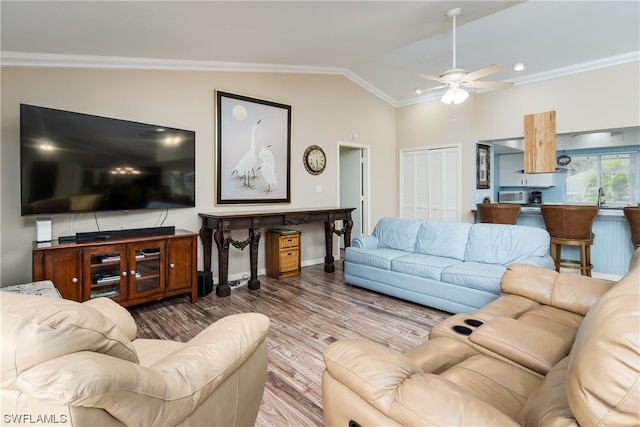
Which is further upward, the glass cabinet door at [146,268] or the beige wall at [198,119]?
the beige wall at [198,119]

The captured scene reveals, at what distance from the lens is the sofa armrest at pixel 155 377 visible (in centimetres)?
71

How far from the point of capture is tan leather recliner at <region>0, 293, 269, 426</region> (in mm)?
713

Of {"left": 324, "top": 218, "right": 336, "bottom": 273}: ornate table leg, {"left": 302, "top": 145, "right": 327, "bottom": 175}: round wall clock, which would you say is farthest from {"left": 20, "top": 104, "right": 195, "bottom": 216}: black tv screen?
{"left": 324, "top": 218, "right": 336, "bottom": 273}: ornate table leg

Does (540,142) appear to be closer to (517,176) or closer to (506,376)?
(517,176)

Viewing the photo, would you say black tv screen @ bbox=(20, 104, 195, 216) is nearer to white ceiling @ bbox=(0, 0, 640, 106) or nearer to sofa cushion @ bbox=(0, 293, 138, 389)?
white ceiling @ bbox=(0, 0, 640, 106)

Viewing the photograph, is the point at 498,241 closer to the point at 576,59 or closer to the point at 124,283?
the point at 576,59

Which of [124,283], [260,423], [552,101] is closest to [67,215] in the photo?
[124,283]

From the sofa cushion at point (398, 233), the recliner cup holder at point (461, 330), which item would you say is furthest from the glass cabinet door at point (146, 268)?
the recliner cup holder at point (461, 330)

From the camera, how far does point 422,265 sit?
3361 mm

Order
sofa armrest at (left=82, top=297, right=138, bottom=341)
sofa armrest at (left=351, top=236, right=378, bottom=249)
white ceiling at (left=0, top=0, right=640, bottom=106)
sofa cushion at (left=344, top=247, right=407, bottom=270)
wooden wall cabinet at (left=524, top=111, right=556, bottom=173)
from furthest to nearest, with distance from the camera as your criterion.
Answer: wooden wall cabinet at (left=524, top=111, right=556, bottom=173) → sofa armrest at (left=351, top=236, right=378, bottom=249) → sofa cushion at (left=344, top=247, right=407, bottom=270) → white ceiling at (left=0, top=0, right=640, bottom=106) → sofa armrest at (left=82, top=297, right=138, bottom=341)

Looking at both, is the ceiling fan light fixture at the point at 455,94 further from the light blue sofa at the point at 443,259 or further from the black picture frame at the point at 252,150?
the black picture frame at the point at 252,150

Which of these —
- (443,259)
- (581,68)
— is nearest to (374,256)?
(443,259)

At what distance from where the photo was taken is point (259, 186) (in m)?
4.66

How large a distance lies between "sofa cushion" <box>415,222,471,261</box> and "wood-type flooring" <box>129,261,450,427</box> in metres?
0.70
